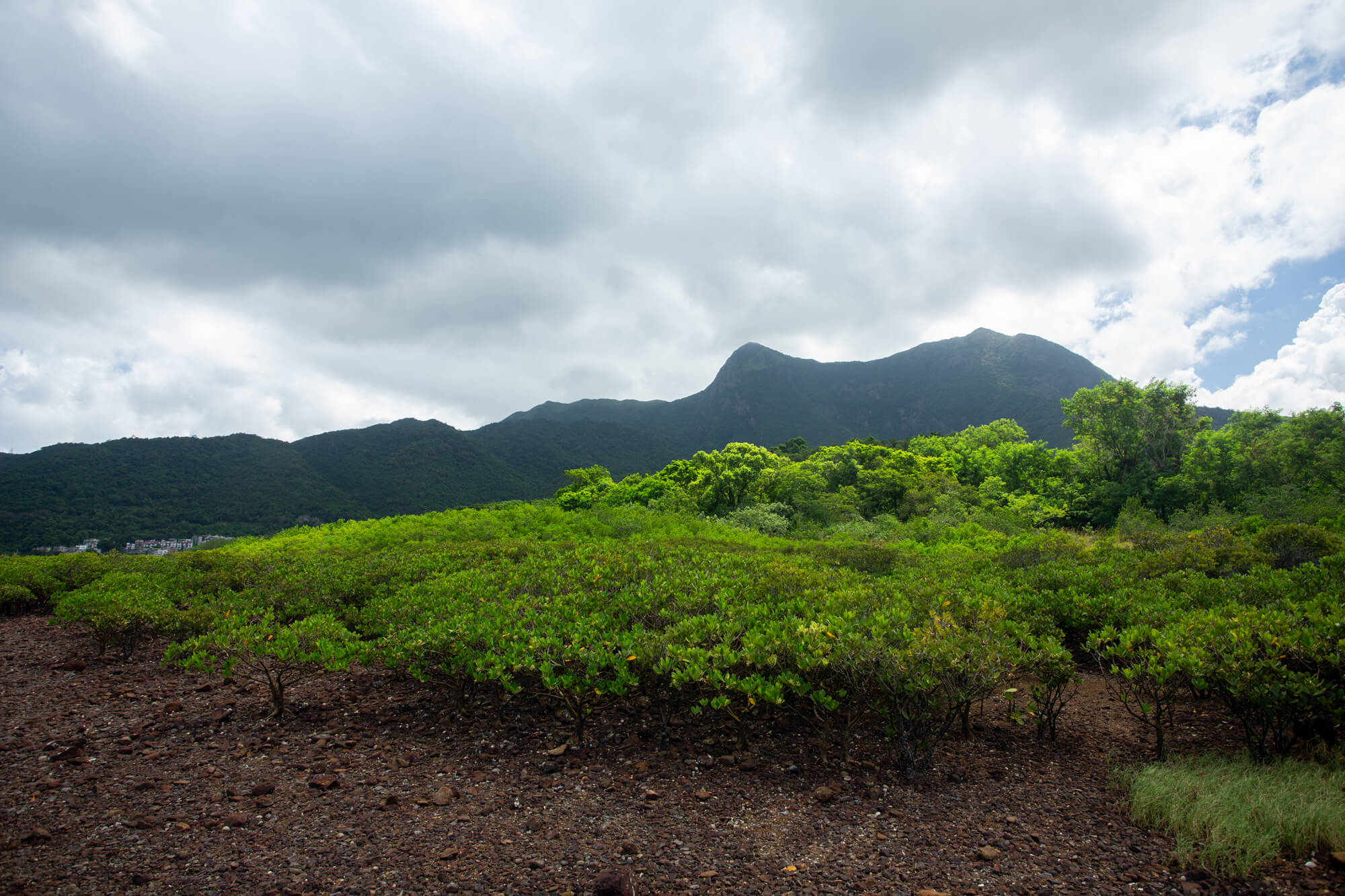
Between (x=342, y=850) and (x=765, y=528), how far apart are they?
19.9 meters

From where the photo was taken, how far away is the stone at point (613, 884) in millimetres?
2984

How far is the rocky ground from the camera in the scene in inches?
122

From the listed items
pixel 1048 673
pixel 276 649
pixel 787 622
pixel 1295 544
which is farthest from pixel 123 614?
pixel 1295 544

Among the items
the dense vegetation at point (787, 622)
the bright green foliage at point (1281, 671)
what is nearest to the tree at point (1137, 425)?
the dense vegetation at point (787, 622)

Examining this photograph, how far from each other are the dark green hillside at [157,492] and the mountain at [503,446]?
0.16 metres

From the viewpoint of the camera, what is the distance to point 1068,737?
5.11 m

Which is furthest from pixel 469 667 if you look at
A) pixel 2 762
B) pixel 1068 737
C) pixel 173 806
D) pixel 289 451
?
pixel 289 451

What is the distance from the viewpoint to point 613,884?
9.83 ft

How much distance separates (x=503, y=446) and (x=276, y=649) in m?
87.7

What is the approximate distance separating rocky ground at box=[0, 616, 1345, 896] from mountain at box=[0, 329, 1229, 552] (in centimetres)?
3947

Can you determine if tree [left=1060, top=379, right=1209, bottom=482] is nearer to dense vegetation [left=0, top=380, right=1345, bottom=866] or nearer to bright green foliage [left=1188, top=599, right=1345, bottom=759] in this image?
dense vegetation [left=0, top=380, right=1345, bottom=866]

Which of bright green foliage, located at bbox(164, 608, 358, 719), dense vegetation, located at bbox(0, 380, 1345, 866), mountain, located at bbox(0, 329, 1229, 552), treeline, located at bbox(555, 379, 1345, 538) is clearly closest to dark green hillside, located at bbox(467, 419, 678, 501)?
mountain, located at bbox(0, 329, 1229, 552)

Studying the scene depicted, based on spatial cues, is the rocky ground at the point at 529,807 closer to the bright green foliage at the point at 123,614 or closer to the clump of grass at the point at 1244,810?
the clump of grass at the point at 1244,810

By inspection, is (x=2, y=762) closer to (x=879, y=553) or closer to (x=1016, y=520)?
(x=879, y=553)
